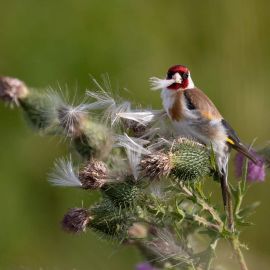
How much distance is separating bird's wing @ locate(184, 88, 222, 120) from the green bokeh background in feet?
8.19

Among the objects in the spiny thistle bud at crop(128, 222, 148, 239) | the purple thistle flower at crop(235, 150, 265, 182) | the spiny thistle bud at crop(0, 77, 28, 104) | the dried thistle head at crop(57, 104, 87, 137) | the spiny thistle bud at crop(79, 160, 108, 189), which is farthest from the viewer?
the spiny thistle bud at crop(0, 77, 28, 104)

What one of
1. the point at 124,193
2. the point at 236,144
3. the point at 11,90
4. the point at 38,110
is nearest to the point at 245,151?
the point at 236,144

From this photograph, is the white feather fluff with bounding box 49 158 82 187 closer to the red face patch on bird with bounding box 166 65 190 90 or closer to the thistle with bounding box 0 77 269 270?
the thistle with bounding box 0 77 269 270

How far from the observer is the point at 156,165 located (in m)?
3.05

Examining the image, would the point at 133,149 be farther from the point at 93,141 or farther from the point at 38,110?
the point at 38,110

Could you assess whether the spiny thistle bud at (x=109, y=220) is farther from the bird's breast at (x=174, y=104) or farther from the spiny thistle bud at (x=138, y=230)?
the bird's breast at (x=174, y=104)

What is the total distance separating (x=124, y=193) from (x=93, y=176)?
0.13 meters

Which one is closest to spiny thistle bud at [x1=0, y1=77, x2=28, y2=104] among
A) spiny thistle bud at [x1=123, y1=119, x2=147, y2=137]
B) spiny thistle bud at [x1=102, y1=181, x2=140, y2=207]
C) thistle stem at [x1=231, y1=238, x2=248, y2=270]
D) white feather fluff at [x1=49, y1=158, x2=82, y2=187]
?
white feather fluff at [x1=49, y1=158, x2=82, y2=187]

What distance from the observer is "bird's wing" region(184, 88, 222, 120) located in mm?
3420

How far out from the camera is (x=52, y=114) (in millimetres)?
3748

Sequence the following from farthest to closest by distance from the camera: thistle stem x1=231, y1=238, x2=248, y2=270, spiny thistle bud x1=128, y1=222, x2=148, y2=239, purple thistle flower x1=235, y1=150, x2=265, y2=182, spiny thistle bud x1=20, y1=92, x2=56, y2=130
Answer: spiny thistle bud x1=20, y1=92, x2=56, y2=130 < purple thistle flower x1=235, y1=150, x2=265, y2=182 < spiny thistle bud x1=128, y1=222, x2=148, y2=239 < thistle stem x1=231, y1=238, x2=248, y2=270

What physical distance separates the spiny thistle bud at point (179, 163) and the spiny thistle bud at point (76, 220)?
27cm

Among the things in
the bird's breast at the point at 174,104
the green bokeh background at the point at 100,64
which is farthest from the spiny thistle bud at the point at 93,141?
the green bokeh background at the point at 100,64

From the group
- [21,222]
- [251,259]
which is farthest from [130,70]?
[251,259]
